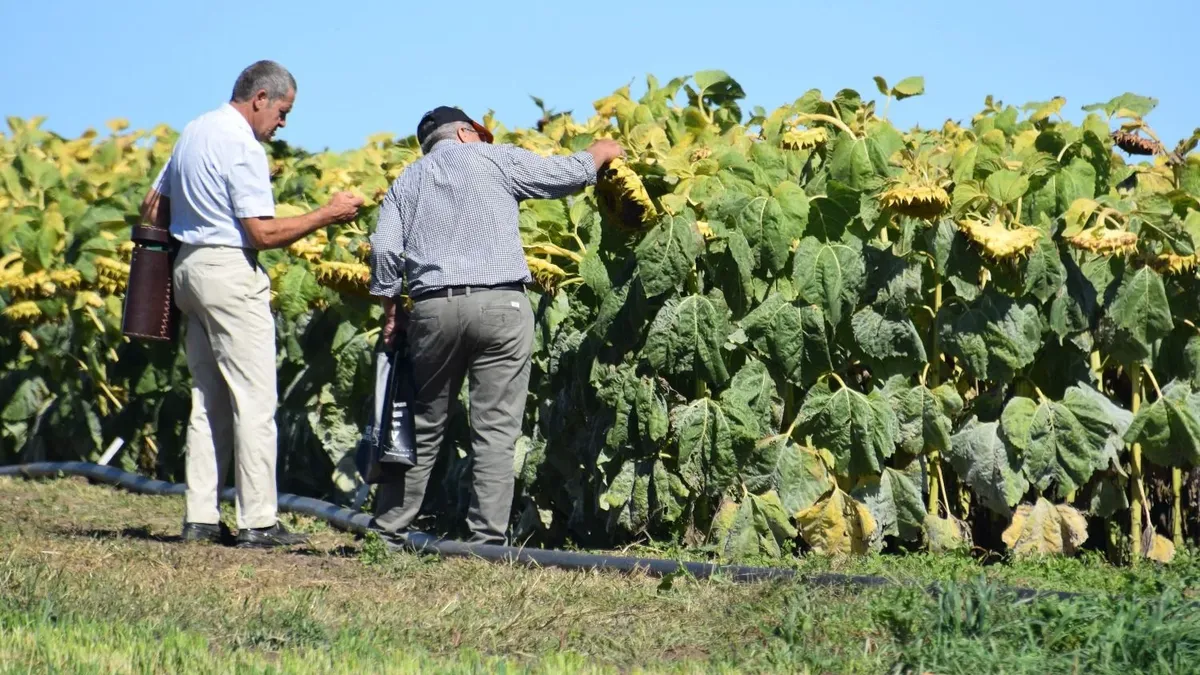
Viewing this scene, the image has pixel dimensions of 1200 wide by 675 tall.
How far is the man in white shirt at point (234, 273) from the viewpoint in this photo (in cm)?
647

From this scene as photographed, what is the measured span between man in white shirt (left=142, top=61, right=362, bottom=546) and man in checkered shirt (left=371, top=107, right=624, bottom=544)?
0.32 m

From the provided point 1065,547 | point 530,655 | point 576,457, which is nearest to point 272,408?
point 576,457

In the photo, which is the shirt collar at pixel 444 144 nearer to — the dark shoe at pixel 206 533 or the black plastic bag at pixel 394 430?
the black plastic bag at pixel 394 430

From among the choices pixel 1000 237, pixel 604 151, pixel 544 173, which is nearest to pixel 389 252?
pixel 544 173

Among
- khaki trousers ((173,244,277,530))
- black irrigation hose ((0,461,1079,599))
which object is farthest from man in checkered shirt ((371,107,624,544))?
khaki trousers ((173,244,277,530))

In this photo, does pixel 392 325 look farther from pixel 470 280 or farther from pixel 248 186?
pixel 248 186

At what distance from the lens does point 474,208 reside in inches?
248

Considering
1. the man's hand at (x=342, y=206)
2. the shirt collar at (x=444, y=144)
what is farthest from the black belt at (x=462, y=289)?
the shirt collar at (x=444, y=144)

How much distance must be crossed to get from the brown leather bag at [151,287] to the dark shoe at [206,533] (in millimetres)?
758

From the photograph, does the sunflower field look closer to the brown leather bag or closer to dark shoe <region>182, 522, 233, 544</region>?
the brown leather bag

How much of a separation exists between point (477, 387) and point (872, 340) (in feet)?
4.86

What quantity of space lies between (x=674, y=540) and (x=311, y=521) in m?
2.14

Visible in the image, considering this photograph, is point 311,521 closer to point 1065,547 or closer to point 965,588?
point 1065,547

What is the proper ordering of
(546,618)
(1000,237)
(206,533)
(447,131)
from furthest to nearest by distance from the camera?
(206,533) → (447,131) → (1000,237) → (546,618)
